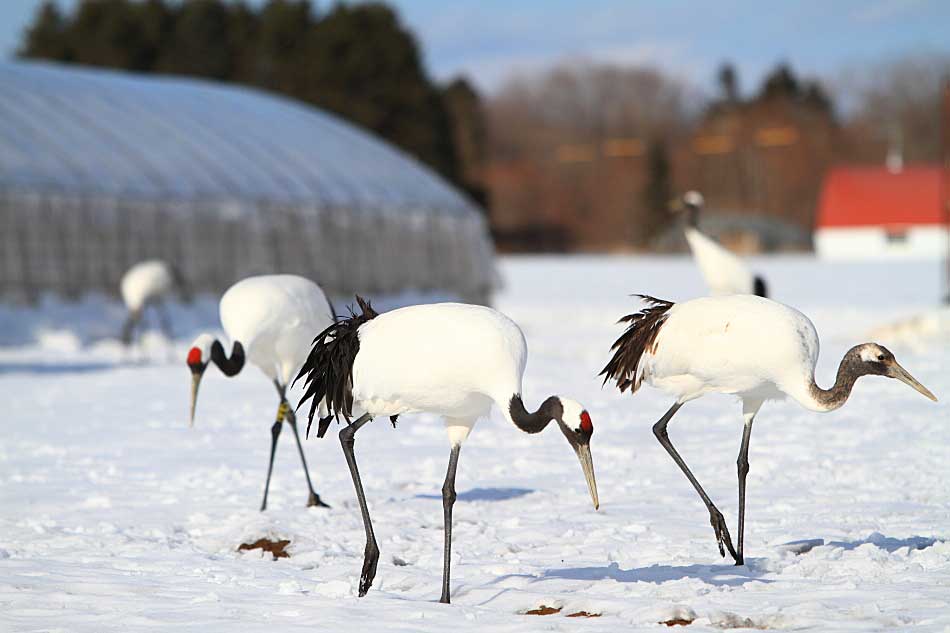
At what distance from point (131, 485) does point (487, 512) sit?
8.09 ft

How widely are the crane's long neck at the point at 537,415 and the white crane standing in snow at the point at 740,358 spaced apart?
1.31 m

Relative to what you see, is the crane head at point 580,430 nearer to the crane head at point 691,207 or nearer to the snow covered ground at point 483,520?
the snow covered ground at point 483,520

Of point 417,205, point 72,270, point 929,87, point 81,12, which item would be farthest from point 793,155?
point 72,270

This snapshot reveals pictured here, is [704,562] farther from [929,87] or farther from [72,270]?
[929,87]

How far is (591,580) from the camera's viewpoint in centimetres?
611

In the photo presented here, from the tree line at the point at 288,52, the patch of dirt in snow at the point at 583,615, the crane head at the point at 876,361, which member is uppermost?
the tree line at the point at 288,52

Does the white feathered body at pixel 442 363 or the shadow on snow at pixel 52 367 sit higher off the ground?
the white feathered body at pixel 442 363

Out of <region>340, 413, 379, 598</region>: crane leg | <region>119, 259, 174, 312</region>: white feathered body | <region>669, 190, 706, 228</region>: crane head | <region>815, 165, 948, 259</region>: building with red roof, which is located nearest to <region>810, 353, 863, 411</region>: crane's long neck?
<region>340, 413, 379, 598</region>: crane leg

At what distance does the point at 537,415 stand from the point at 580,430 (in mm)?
252

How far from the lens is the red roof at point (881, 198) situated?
5856 cm

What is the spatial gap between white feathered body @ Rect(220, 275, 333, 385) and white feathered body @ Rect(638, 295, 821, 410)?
2.50 metres

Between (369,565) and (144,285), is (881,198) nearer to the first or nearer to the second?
(144,285)

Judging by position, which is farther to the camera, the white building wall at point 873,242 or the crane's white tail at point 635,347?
the white building wall at point 873,242

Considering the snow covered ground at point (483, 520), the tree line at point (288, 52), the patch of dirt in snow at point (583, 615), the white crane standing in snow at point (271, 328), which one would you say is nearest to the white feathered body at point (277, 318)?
the white crane standing in snow at point (271, 328)
